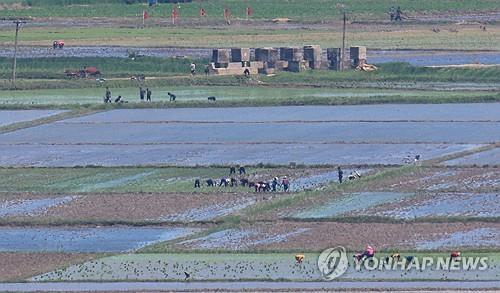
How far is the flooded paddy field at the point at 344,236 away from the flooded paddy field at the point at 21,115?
1465 cm

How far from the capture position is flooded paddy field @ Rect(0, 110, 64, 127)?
39375 millimetres

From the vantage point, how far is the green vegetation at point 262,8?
78188 millimetres

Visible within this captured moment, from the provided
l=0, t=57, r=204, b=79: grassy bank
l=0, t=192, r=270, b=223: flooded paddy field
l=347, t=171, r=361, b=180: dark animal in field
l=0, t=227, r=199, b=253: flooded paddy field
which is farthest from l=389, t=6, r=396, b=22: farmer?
l=0, t=227, r=199, b=253: flooded paddy field

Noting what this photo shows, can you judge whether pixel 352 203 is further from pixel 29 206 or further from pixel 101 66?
pixel 101 66

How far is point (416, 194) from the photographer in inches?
1120

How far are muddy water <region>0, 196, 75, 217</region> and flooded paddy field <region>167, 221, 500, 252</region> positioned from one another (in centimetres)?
380

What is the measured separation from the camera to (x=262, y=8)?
82250mm

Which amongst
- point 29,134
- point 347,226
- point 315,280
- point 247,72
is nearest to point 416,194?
point 347,226

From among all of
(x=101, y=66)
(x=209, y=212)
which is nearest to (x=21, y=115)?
(x=101, y=66)

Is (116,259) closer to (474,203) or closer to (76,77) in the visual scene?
(474,203)

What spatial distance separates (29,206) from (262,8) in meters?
55.0

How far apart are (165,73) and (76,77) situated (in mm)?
2905

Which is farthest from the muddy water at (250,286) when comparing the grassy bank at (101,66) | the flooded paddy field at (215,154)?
the grassy bank at (101,66)

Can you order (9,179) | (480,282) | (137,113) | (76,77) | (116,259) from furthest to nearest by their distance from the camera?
(76,77) < (137,113) < (9,179) < (116,259) < (480,282)
